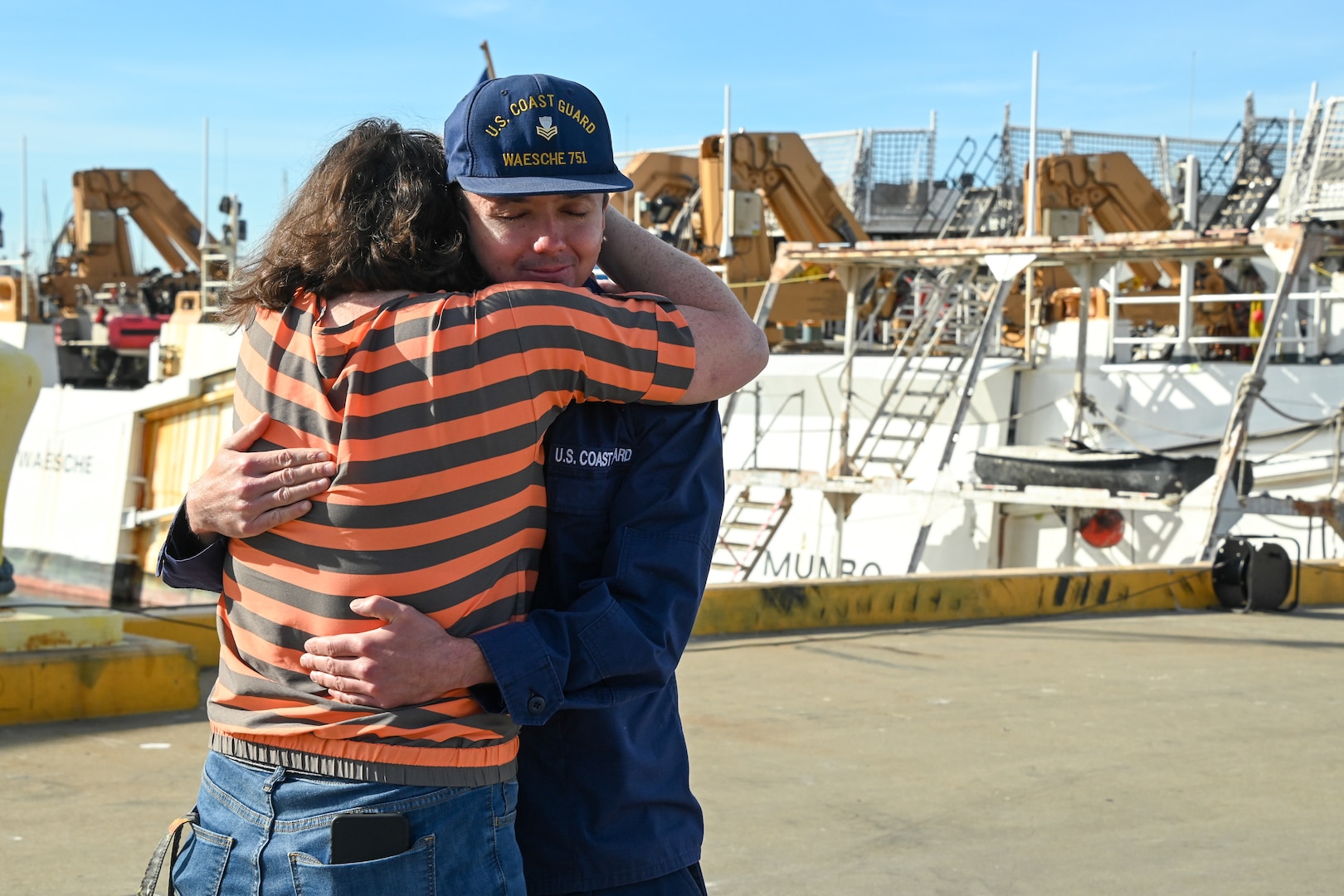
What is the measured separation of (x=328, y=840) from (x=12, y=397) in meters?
4.11

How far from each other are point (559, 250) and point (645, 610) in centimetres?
46

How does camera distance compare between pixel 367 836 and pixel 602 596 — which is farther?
pixel 602 596

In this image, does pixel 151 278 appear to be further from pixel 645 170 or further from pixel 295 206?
pixel 295 206

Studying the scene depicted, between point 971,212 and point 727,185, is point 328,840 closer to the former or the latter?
point 727,185

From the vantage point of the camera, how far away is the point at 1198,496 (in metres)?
10.9

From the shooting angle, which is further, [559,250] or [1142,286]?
[1142,286]

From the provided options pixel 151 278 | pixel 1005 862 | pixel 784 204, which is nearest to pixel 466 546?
pixel 1005 862

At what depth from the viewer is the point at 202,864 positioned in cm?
170

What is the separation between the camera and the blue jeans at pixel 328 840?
1591mm

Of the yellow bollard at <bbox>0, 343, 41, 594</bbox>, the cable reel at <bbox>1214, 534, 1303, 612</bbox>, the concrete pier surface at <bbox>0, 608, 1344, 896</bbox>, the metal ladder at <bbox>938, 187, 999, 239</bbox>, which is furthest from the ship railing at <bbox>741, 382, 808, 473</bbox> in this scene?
the yellow bollard at <bbox>0, 343, 41, 594</bbox>

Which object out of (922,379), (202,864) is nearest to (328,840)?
(202,864)

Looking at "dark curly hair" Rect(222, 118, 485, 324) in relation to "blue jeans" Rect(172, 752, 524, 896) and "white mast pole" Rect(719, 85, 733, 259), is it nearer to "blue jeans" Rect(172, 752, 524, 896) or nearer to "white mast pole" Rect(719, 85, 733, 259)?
"blue jeans" Rect(172, 752, 524, 896)

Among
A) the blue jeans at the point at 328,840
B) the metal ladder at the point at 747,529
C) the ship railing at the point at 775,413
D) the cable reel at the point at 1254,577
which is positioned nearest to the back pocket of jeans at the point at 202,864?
the blue jeans at the point at 328,840

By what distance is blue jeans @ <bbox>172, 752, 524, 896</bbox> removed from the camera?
1591mm
